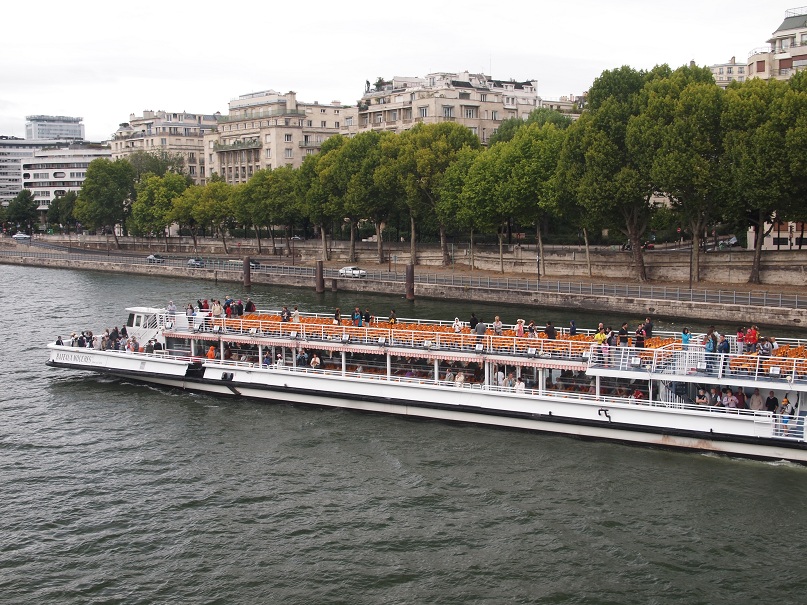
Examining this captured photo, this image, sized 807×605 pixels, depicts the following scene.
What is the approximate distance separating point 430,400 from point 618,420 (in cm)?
636

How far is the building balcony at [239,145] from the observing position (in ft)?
436

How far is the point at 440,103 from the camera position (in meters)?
107

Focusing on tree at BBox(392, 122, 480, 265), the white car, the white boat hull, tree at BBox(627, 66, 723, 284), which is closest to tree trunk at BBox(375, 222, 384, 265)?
tree at BBox(392, 122, 480, 265)

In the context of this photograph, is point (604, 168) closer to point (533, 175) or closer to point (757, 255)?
point (533, 175)

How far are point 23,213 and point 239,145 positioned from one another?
54.5 metres

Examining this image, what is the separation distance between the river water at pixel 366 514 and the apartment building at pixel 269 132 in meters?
101

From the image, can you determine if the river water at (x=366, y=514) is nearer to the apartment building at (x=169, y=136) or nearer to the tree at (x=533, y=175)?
the tree at (x=533, y=175)

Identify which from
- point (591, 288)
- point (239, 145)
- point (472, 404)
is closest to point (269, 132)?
point (239, 145)

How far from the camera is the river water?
19875 millimetres

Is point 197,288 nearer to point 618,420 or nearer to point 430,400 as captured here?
point 430,400

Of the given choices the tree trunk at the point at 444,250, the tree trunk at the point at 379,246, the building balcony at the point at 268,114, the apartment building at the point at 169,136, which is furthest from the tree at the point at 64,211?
the tree trunk at the point at 444,250

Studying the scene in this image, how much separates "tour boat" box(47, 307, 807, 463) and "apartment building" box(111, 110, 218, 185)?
409ft

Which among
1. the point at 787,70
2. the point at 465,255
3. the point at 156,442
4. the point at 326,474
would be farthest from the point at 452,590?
the point at 787,70

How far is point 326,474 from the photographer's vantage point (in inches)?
1025
